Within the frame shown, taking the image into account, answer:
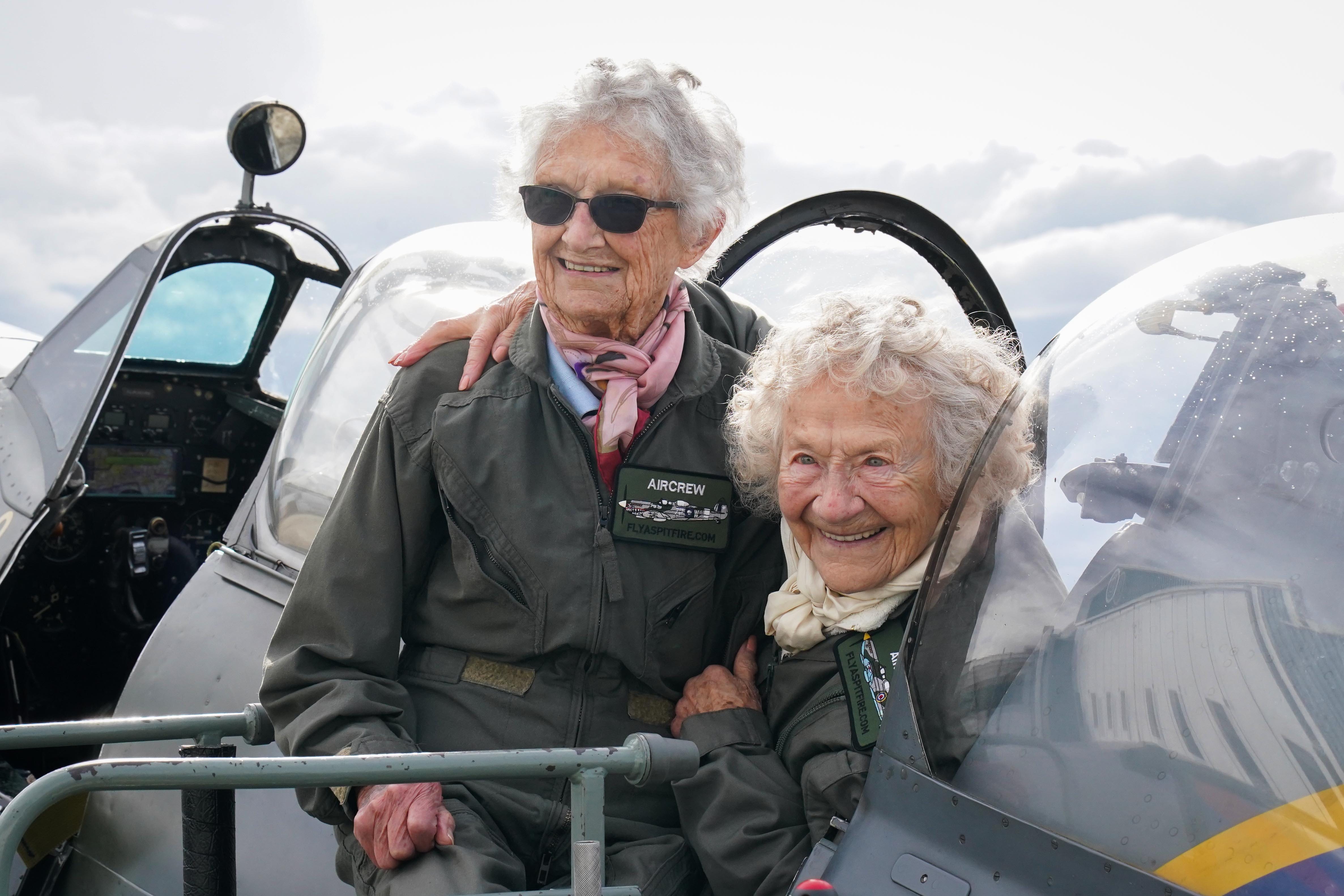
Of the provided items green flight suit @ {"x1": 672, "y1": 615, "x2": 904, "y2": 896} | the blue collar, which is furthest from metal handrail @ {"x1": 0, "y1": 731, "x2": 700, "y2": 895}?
the blue collar

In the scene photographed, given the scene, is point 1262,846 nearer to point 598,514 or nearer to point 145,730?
point 598,514

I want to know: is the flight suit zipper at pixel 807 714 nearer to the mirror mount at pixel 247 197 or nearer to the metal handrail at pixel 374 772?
the metal handrail at pixel 374 772

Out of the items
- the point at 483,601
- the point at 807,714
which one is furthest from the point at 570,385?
the point at 807,714

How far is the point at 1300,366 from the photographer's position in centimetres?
148

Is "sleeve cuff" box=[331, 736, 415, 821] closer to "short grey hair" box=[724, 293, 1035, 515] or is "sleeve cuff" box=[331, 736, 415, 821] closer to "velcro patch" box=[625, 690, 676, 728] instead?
"velcro patch" box=[625, 690, 676, 728]

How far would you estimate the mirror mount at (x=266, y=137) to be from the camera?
4.87 m

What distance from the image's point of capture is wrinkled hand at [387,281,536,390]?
7.66ft

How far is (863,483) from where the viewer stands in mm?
1971

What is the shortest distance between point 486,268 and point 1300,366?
245 cm

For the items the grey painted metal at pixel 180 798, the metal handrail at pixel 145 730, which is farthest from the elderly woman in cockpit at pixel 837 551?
the grey painted metal at pixel 180 798

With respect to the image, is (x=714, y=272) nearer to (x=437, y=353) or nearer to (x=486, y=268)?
(x=486, y=268)

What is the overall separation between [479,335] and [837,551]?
889mm

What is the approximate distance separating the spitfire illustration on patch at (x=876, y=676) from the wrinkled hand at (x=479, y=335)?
3.10 ft

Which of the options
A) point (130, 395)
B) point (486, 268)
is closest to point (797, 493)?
point (486, 268)
